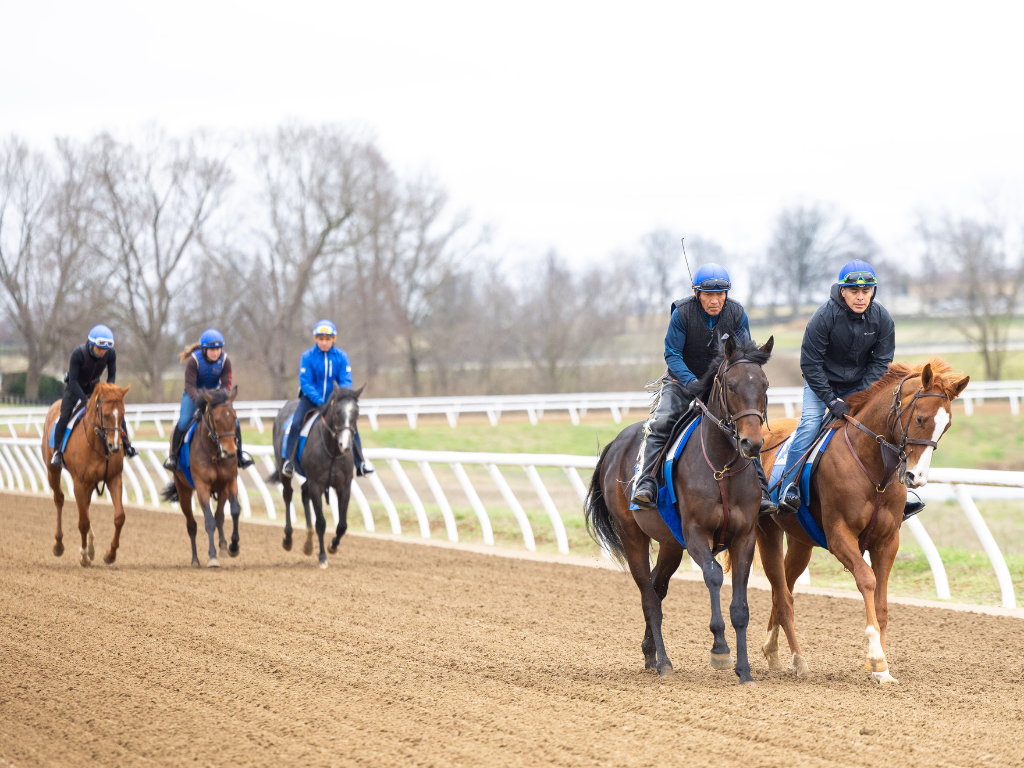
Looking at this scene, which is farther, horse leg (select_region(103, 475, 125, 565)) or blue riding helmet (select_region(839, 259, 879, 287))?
horse leg (select_region(103, 475, 125, 565))

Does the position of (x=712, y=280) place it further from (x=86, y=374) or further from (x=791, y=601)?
(x=86, y=374)

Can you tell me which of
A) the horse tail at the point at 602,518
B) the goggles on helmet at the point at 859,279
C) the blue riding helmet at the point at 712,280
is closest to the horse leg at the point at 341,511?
the horse tail at the point at 602,518

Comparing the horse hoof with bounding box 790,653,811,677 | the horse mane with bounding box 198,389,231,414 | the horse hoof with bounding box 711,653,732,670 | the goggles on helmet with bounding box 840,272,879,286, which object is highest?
the goggles on helmet with bounding box 840,272,879,286

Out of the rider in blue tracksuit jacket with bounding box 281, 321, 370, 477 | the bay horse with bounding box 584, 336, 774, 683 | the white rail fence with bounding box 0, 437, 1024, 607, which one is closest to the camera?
the bay horse with bounding box 584, 336, 774, 683

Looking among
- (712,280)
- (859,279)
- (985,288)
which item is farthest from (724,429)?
(985,288)

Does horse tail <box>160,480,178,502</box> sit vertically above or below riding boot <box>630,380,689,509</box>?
below

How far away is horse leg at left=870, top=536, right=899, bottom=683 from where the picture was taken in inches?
227

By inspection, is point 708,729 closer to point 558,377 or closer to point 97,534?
point 97,534

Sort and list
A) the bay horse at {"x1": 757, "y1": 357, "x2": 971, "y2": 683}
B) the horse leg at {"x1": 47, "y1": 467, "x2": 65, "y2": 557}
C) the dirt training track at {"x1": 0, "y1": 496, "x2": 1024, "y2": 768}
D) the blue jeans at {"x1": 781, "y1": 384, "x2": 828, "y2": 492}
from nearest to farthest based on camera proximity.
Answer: the dirt training track at {"x1": 0, "y1": 496, "x2": 1024, "y2": 768}, the bay horse at {"x1": 757, "y1": 357, "x2": 971, "y2": 683}, the blue jeans at {"x1": 781, "y1": 384, "x2": 828, "y2": 492}, the horse leg at {"x1": 47, "y1": 467, "x2": 65, "y2": 557}

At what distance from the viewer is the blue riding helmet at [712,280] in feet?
19.4

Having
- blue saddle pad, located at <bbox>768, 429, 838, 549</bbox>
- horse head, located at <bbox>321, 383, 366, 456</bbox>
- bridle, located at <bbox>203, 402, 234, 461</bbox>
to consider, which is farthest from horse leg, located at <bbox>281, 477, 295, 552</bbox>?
blue saddle pad, located at <bbox>768, 429, 838, 549</bbox>

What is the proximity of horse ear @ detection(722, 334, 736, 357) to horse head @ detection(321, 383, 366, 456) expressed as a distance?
6.07 meters

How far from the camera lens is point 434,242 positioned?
41469 mm

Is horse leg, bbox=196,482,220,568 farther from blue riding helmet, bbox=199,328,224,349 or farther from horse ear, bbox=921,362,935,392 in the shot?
horse ear, bbox=921,362,935,392
